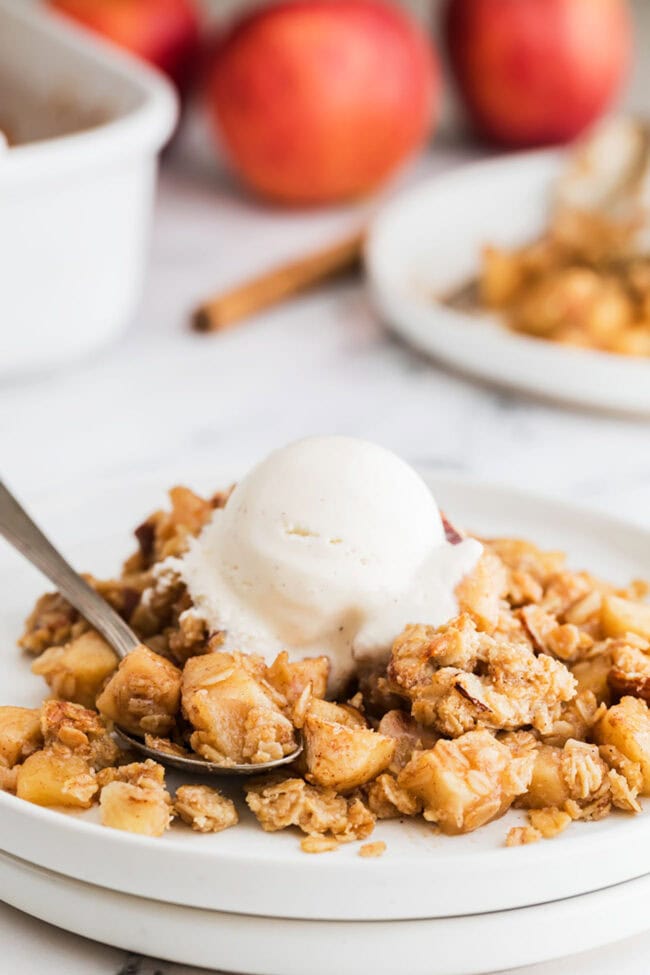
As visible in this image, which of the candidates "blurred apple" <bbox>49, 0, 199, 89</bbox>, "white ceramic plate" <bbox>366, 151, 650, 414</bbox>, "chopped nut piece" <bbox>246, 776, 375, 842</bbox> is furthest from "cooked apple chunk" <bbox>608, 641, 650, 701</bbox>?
"blurred apple" <bbox>49, 0, 199, 89</bbox>

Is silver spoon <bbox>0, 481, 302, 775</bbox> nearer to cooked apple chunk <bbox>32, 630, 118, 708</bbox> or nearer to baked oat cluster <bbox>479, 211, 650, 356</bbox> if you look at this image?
cooked apple chunk <bbox>32, 630, 118, 708</bbox>

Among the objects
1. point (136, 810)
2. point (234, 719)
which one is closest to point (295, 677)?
point (234, 719)

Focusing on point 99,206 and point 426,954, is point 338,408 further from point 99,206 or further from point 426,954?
point 426,954

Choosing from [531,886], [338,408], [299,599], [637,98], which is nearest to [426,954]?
[531,886]

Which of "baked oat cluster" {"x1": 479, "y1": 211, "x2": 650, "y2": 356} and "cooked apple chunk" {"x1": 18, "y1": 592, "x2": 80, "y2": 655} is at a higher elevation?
"cooked apple chunk" {"x1": 18, "y1": 592, "x2": 80, "y2": 655}

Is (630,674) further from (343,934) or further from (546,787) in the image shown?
(343,934)

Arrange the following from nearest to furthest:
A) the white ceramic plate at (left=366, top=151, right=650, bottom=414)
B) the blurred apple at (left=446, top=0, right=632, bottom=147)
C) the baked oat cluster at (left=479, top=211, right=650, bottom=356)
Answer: the white ceramic plate at (left=366, top=151, right=650, bottom=414) < the baked oat cluster at (left=479, top=211, right=650, bottom=356) < the blurred apple at (left=446, top=0, right=632, bottom=147)
